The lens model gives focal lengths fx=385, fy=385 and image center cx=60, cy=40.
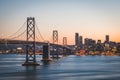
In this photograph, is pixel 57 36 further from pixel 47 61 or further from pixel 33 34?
pixel 33 34

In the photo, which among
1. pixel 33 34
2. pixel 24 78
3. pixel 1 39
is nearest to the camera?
pixel 24 78

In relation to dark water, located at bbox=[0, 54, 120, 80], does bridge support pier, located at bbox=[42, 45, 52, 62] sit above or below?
above

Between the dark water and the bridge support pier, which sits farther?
the bridge support pier

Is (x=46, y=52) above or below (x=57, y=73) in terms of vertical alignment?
above

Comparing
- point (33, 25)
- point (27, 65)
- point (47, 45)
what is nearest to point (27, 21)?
point (33, 25)

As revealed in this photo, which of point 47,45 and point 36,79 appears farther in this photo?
point 47,45

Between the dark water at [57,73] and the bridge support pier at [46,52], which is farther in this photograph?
the bridge support pier at [46,52]

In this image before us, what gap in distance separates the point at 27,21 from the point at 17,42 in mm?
4893

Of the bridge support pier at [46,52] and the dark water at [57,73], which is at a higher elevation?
the bridge support pier at [46,52]

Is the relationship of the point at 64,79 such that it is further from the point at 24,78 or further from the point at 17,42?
the point at 17,42

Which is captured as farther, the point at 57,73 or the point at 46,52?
Answer: the point at 46,52

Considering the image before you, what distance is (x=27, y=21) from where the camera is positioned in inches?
3194

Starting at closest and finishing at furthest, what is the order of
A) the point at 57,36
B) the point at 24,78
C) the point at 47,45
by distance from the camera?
1. the point at 24,78
2. the point at 47,45
3. the point at 57,36

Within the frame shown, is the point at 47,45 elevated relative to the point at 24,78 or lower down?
elevated
